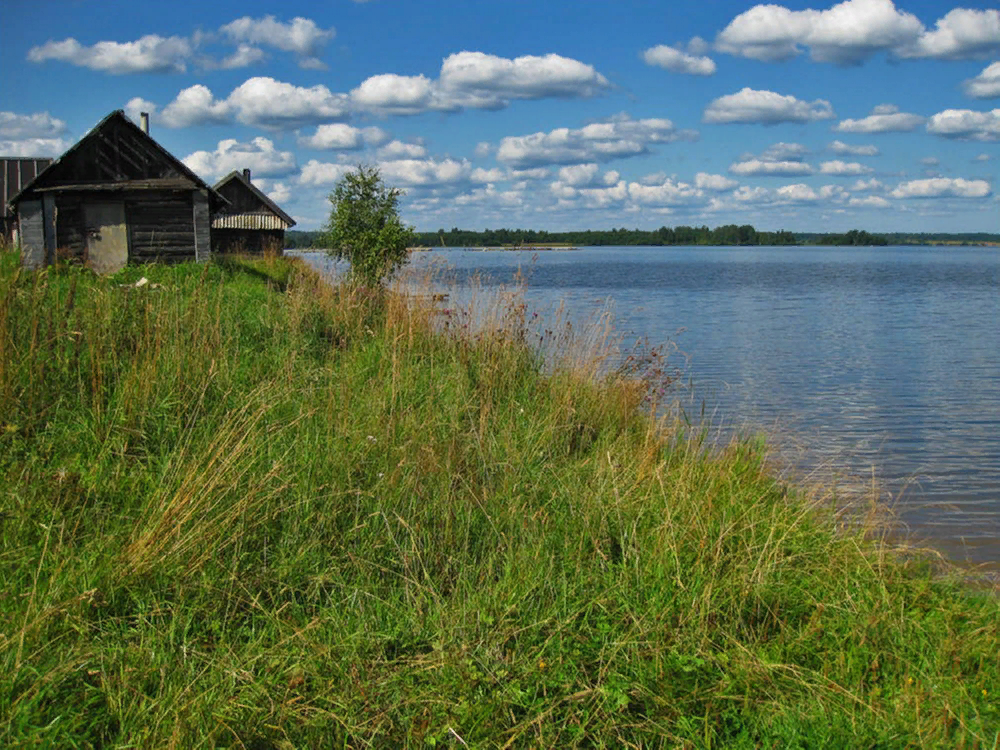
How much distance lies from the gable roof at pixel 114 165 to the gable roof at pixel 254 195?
2269 cm

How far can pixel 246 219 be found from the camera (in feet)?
145

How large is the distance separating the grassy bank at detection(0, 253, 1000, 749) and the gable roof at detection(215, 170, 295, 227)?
3959cm

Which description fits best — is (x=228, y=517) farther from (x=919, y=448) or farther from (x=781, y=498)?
(x=919, y=448)

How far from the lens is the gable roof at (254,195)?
43062 millimetres

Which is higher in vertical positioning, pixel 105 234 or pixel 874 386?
pixel 105 234

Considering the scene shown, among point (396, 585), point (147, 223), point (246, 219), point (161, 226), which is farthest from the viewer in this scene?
point (246, 219)

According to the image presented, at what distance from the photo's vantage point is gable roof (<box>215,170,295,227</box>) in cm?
4306

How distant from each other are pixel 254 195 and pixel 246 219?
1.34 metres

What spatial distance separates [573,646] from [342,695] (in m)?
0.97

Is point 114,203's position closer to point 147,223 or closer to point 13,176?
point 147,223

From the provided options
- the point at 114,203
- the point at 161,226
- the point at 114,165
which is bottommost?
the point at 161,226

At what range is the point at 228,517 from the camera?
404 cm

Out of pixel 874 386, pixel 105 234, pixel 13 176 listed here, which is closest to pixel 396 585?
pixel 874 386

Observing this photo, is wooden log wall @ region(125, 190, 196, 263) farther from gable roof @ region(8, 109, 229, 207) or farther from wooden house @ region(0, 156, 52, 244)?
wooden house @ region(0, 156, 52, 244)
